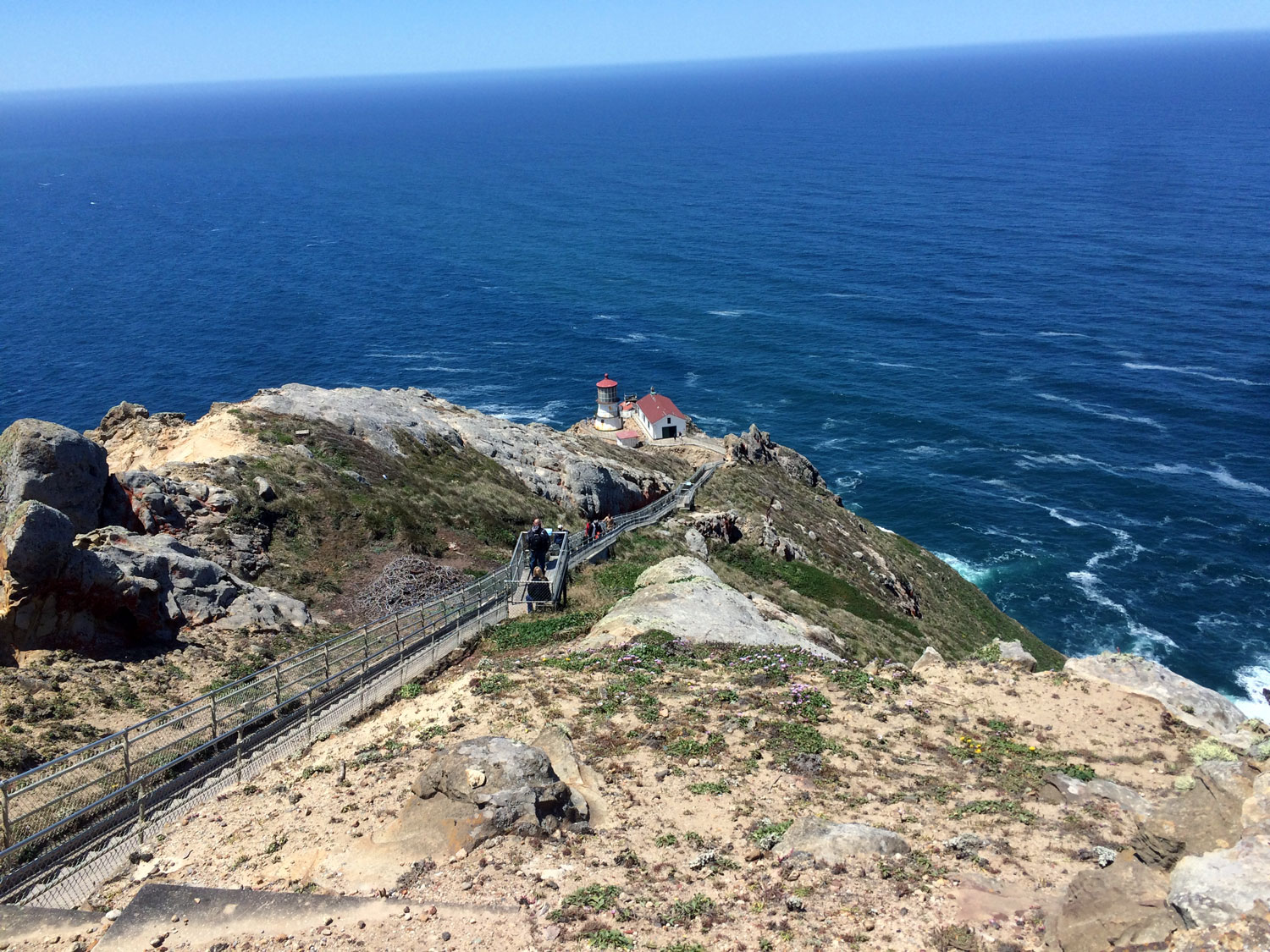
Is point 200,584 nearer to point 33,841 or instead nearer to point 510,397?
point 33,841

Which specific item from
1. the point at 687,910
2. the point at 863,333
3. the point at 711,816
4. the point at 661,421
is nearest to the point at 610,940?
the point at 687,910

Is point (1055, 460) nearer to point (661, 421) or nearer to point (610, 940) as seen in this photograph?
point (661, 421)

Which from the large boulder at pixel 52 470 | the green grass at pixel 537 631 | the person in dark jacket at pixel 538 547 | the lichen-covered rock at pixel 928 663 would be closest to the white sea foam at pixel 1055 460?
the lichen-covered rock at pixel 928 663

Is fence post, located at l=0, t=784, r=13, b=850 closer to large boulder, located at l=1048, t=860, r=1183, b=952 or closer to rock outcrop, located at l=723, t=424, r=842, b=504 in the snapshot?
large boulder, located at l=1048, t=860, r=1183, b=952

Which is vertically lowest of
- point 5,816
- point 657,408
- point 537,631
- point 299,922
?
point 657,408

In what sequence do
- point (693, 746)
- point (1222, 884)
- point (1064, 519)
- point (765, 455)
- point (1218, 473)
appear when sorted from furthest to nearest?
1. point (1218, 473)
2. point (1064, 519)
3. point (765, 455)
4. point (693, 746)
5. point (1222, 884)

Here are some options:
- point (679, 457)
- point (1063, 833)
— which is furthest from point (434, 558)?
point (679, 457)

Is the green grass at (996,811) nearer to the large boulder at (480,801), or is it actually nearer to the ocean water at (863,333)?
the large boulder at (480,801)

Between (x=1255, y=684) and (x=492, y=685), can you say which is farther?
(x=1255, y=684)
